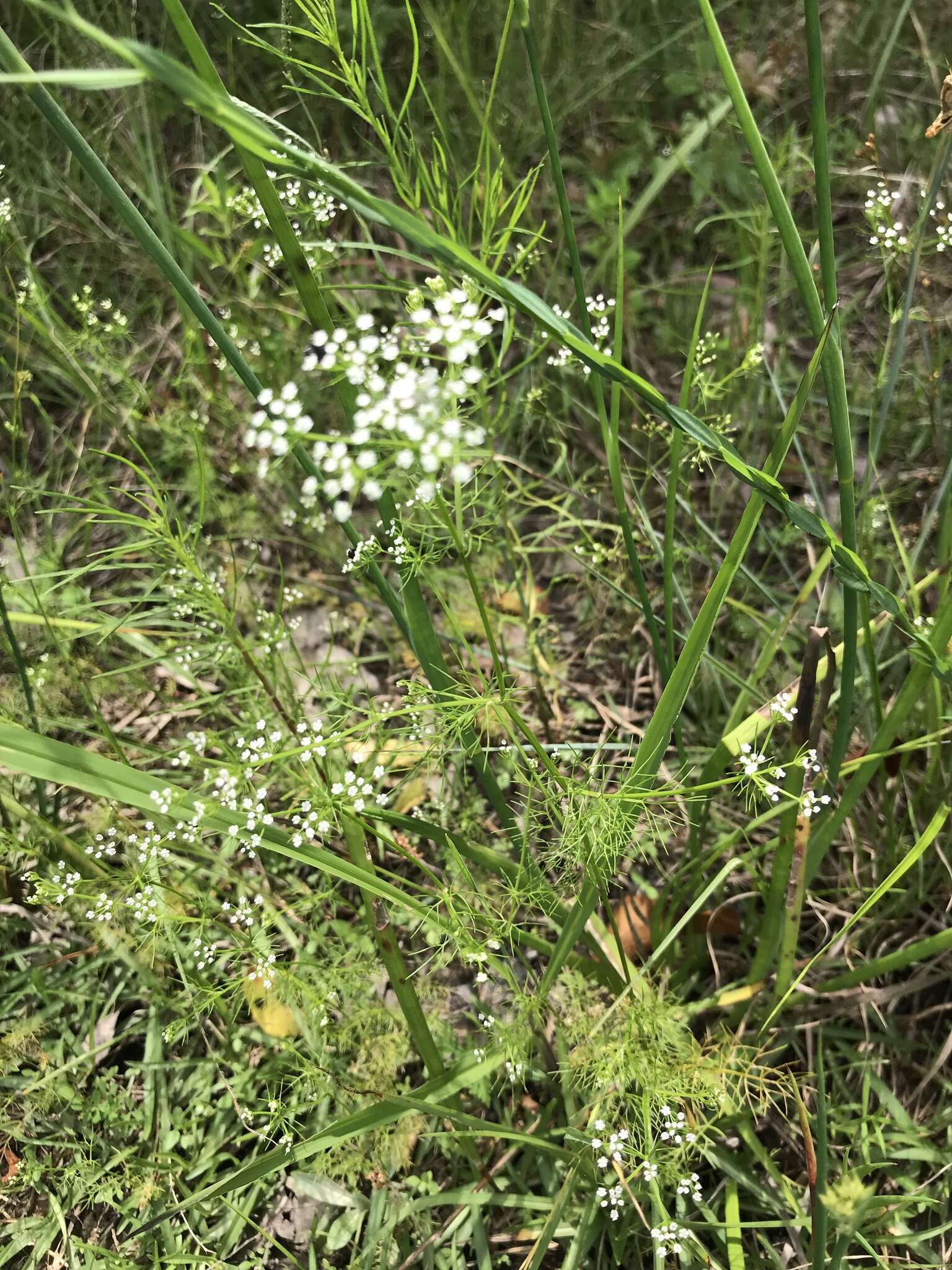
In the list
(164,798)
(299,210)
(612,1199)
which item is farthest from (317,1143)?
(299,210)

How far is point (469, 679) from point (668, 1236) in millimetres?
979

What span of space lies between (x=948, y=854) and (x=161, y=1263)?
186 centimetres

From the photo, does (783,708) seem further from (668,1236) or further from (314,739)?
(668,1236)

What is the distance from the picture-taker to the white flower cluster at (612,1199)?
4.51 ft

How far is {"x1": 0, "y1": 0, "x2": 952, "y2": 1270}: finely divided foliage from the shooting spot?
1.17 m

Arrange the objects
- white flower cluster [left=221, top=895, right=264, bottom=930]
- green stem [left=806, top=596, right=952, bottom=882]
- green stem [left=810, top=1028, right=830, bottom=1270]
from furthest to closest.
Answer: white flower cluster [left=221, top=895, right=264, bottom=930], green stem [left=806, top=596, right=952, bottom=882], green stem [left=810, top=1028, right=830, bottom=1270]

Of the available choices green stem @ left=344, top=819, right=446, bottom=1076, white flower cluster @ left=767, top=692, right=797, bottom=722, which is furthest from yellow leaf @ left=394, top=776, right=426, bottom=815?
white flower cluster @ left=767, top=692, right=797, bottom=722

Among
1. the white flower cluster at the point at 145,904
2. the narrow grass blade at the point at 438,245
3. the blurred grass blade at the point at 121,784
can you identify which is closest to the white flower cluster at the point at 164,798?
the blurred grass blade at the point at 121,784

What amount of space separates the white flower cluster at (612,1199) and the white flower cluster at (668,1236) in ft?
0.22

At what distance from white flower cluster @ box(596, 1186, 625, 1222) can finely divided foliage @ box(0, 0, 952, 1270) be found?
15mm

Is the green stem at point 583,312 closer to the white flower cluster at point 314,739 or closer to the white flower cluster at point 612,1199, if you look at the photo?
the white flower cluster at point 314,739

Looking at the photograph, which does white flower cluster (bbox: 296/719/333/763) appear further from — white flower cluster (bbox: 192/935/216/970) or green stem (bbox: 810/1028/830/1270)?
green stem (bbox: 810/1028/830/1270)

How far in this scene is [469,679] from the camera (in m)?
1.41

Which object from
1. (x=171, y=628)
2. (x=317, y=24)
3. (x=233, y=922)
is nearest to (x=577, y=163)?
(x=317, y=24)
